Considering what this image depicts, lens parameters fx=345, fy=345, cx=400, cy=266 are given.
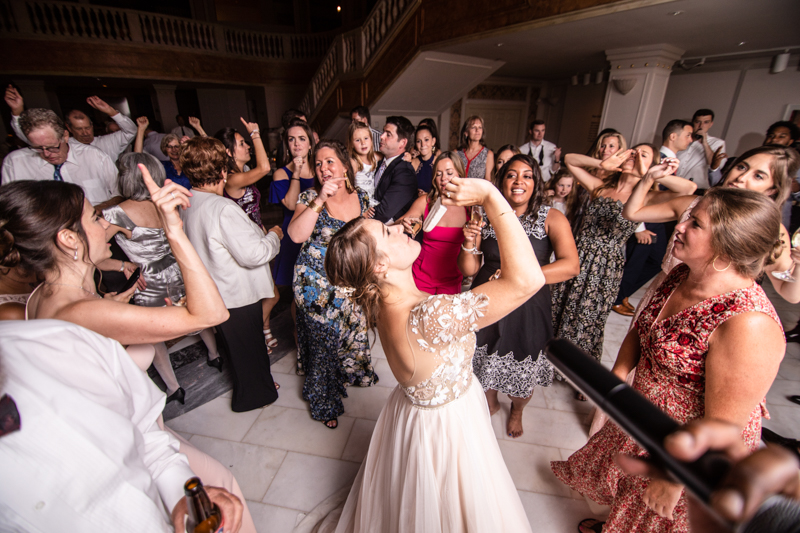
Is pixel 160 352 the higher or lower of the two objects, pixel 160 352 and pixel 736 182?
the lower

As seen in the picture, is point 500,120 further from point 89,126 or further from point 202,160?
point 202,160

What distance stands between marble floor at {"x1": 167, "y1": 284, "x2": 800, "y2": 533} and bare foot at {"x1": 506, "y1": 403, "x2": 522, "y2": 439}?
4 cm

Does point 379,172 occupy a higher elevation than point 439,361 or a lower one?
higher

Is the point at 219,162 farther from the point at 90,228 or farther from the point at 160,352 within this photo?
the point at 160,352

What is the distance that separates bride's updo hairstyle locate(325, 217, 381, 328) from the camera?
3.85ft

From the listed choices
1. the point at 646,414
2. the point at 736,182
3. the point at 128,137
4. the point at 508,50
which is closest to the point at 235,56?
the point at 128,137

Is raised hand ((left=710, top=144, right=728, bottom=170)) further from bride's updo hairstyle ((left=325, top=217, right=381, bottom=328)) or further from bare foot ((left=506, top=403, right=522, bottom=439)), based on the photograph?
bride's updo hairstyle ((left=325, top=217, right=381, bottom=328))

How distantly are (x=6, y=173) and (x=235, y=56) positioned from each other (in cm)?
874

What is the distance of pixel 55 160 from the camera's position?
2822 mm

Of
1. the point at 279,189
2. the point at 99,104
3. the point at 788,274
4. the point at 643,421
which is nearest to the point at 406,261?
the point at 643,421

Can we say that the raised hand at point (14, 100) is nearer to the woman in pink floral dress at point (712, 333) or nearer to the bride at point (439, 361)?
the bride at point (439, 361)

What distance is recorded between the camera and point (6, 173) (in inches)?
111

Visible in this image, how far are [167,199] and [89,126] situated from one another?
155 inches

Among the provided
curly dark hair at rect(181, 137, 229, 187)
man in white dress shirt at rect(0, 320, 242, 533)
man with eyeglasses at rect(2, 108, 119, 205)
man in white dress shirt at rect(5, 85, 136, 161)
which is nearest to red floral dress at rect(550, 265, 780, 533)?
man in white dress shirt at rect(0, 320, 242, 533)
